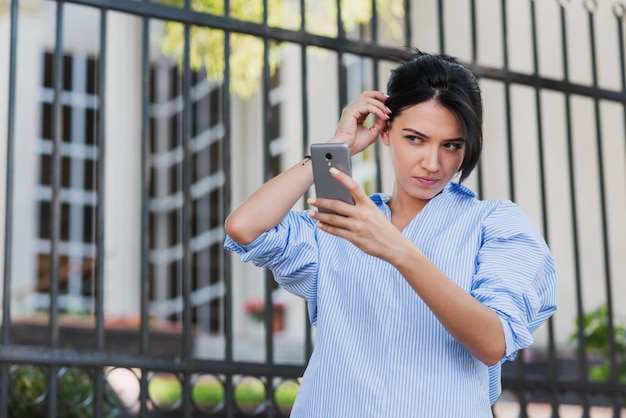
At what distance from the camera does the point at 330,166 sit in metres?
1.45

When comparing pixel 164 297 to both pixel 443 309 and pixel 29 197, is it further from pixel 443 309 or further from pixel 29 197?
pixel 443 309

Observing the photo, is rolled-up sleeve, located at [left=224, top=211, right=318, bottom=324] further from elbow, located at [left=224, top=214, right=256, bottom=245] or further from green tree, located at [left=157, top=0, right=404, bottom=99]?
green tree, located at [left=157, top=0, right=404, bottom=99]

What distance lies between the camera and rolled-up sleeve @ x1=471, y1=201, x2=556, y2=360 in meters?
1.53

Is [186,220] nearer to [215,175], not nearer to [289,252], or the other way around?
[289,252]

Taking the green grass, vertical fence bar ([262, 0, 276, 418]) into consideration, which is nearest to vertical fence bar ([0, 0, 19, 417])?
vertical fence bar ([262, 0, 276, 418])

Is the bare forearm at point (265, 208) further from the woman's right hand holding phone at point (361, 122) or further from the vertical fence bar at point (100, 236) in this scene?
the vertical fence bar at point (100, 236)

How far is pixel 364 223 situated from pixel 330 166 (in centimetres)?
10

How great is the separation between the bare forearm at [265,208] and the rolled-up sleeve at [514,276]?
1.08ft

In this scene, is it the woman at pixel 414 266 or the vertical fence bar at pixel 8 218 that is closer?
the woman at pixel 414 266

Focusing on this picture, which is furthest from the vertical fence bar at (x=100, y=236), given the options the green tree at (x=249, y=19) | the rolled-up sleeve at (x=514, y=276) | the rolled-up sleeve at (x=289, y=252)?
the green tree at (x=249, y=19)

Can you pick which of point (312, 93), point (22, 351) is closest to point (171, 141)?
point (312, 93)

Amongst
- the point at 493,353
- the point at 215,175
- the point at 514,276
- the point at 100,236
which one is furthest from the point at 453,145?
the point at 215,175

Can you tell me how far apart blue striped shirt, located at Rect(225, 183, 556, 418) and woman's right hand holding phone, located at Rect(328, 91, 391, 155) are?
174mm

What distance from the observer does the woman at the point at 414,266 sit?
4.83 ft
